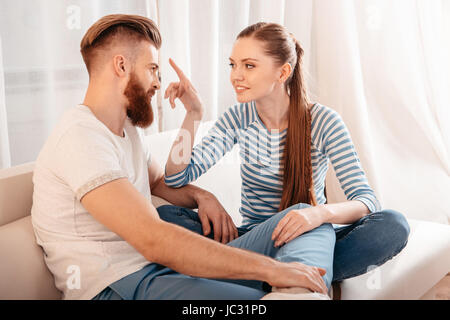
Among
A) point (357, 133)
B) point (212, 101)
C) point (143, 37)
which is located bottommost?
point (357, 133)

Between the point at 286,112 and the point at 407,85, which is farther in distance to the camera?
the point at 407,85

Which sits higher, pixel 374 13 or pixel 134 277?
pixel 374 13

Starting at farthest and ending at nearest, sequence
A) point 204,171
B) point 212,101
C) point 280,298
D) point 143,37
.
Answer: point 212,101
point 204,171
point 143,37
point 280,298

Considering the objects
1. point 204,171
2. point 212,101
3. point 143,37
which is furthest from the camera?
point 212,101

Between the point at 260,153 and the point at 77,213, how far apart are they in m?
0.73

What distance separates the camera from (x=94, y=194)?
1042 millimetres

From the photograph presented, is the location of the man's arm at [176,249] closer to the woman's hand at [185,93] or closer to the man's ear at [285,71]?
the woman's hand at [185,93]

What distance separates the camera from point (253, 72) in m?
1.60

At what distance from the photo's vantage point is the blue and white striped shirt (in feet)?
5.08

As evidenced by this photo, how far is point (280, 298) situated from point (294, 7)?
2417 millimetres

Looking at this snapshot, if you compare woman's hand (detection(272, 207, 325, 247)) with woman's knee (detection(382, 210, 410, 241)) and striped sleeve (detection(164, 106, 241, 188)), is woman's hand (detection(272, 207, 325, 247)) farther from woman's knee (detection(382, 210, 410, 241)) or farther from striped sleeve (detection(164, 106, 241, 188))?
striped sleeve (detection(164, 106, 241, 188))

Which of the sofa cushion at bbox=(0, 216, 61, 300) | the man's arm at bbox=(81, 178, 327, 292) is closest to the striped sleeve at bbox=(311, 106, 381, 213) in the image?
the man's arm at bbox=(81, 178, 327, 292)

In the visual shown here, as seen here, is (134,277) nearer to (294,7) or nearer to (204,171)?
(204,171)
